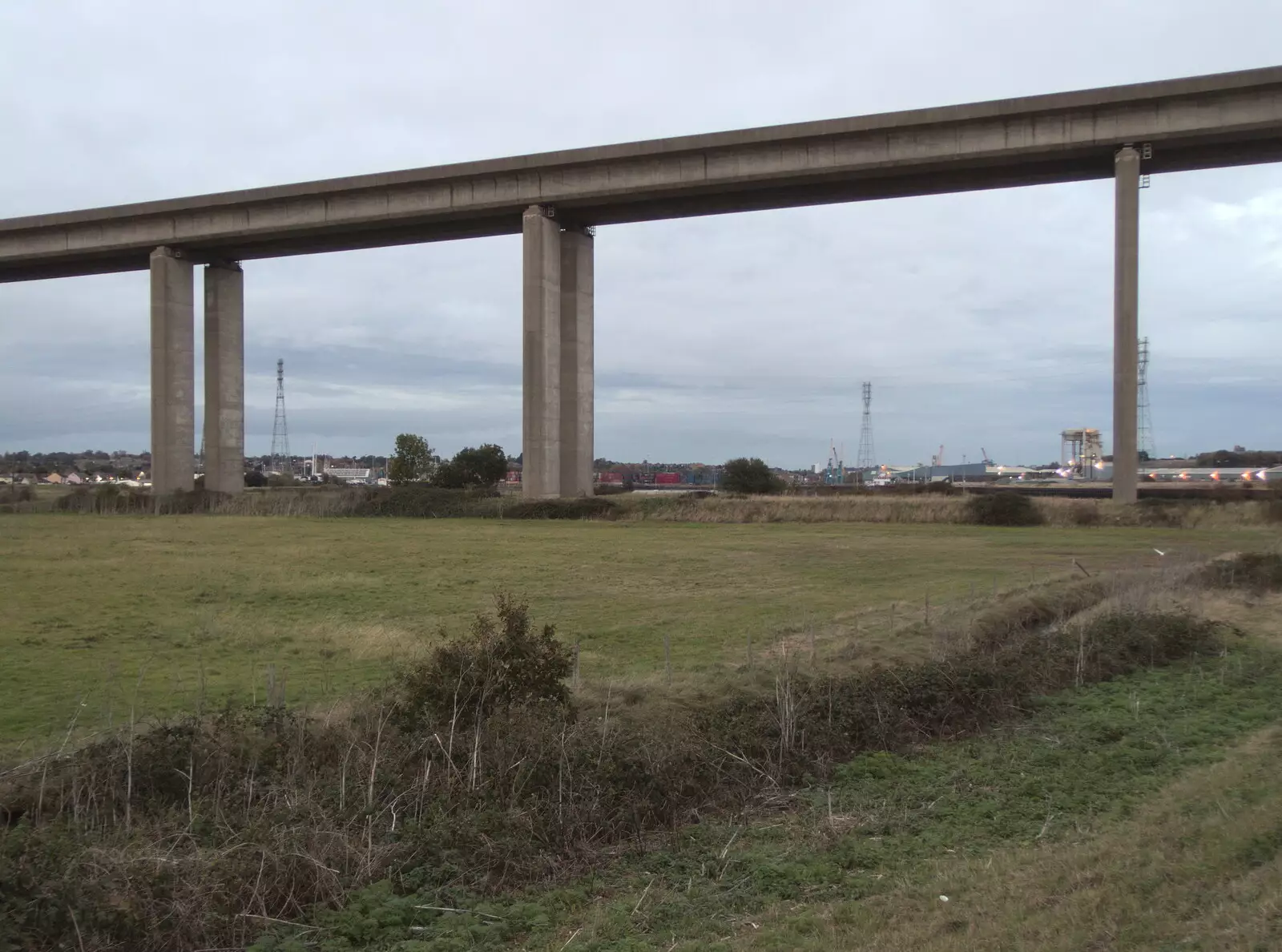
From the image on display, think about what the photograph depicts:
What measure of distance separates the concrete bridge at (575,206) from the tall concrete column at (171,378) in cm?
13

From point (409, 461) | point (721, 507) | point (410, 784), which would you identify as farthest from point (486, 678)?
point (409, 461)

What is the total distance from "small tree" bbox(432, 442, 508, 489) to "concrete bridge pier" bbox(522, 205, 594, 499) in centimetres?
3160

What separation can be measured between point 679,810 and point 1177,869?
479 centimetres

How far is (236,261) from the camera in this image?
233 feet

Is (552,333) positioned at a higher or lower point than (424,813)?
higher

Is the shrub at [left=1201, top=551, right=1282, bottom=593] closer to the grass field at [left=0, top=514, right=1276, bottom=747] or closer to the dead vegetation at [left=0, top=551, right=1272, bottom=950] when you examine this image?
the grass field at [left=0, top=514, right=1276, bottom=747]

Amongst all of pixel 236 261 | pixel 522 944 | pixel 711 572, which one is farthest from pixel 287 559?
pixel 236 261

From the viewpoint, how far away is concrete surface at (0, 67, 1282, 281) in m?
47.1

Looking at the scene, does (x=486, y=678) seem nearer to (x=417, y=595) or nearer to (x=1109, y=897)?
(x=1109, y=897)

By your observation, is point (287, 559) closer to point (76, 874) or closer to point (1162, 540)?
point (76, 874)

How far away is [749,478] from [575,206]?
36446 mm

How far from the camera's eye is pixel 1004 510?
162ft

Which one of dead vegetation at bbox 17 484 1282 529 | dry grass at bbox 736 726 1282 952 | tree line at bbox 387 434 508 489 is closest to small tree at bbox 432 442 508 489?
tree line at bbox 387 434 508 489

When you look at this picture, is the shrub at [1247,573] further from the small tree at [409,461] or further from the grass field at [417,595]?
the small tree at [409,461]
